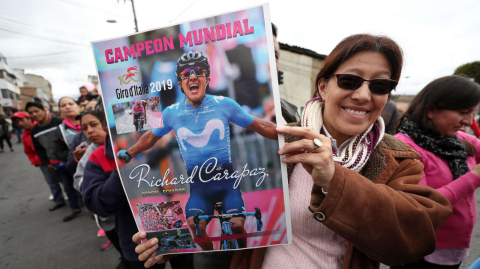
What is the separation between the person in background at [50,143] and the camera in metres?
3.64

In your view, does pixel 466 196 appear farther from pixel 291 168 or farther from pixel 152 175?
pixel 152 175

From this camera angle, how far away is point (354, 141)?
108 centimetres

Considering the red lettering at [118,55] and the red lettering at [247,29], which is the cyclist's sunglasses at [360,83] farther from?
the red lettering at [118,55]

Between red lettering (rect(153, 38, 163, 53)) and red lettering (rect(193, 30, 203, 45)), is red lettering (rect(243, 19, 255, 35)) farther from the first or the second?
red lettering (rect(153, 38, 163, 53))

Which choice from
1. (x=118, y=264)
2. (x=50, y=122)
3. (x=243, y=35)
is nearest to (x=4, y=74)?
(x=50, y=122)

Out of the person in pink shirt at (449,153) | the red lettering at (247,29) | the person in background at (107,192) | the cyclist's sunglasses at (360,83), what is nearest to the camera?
the red lettering at (247,29)

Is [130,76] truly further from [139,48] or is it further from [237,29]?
[237,29]

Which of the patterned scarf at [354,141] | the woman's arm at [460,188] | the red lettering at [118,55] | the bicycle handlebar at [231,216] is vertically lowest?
the woman's arm at [460,188]

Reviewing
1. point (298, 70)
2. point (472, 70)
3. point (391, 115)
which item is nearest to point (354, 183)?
point (391, 115)

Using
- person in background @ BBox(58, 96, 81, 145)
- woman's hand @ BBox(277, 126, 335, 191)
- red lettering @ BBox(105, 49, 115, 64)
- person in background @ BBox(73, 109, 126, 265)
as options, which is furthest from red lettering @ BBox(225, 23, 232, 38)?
person in background @ BBox(58, 96, 81, 145)

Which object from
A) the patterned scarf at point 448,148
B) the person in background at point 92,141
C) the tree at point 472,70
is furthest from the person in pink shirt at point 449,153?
the tree at point 472,70

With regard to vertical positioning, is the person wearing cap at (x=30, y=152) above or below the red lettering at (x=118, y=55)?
below

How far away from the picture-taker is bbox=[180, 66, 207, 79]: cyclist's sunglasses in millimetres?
797

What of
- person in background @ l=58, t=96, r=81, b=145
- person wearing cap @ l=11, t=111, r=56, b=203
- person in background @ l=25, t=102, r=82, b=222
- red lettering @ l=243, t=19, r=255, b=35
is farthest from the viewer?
person wearing cap @ l=11, t=111, r=56, b=203
